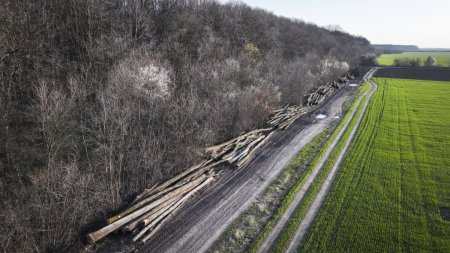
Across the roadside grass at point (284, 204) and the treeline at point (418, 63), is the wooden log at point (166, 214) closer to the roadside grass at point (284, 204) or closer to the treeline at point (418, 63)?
the roadside grass at point (284, 204)

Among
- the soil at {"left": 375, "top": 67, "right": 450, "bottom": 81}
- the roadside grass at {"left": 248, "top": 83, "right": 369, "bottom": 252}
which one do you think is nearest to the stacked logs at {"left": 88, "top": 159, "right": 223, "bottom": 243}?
the roadside grass at {"left": 248, "top": 83, "right": 369, "bottom": 252}

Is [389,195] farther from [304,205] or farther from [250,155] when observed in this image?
[250,155]

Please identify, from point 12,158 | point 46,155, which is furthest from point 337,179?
point 12,158

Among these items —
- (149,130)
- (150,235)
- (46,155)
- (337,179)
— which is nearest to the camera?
(150,235)

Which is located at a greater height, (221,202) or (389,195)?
(389,195)

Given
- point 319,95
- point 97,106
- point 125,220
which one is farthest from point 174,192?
point 319,95

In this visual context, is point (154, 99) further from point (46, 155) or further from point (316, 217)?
point (316, 217)

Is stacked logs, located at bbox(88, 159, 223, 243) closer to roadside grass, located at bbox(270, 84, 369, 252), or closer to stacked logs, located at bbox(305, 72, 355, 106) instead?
roadside grass, located at bbox(270, 84, 369, 252)
